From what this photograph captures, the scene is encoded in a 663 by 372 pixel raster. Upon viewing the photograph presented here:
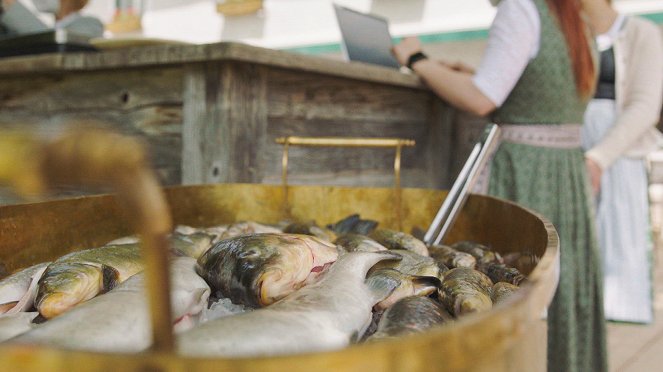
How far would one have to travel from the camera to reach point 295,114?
6.17 ft

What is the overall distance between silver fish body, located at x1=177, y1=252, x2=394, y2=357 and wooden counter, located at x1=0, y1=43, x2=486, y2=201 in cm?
111

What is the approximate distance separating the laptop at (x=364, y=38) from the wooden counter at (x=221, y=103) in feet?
0.56

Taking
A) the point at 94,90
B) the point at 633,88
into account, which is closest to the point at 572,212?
the point at 633,88

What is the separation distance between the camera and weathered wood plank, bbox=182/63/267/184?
5.24ft

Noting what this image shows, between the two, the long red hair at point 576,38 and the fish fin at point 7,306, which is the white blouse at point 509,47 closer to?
the long red hair at point 576,38

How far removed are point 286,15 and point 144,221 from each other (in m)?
7.92

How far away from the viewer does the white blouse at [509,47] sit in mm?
1916

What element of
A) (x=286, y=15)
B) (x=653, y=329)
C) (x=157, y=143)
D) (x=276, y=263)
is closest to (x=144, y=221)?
(x=276, y=263)

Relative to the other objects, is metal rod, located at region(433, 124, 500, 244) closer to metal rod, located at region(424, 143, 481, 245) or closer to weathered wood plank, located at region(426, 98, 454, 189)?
metal rod, located at region(424, 143, 481, 245)

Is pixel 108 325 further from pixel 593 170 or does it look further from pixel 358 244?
pixel 593 170

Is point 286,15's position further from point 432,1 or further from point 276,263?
point 276,263

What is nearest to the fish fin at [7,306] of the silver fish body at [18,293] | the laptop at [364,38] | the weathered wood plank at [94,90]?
the silver fish body at [18,293]

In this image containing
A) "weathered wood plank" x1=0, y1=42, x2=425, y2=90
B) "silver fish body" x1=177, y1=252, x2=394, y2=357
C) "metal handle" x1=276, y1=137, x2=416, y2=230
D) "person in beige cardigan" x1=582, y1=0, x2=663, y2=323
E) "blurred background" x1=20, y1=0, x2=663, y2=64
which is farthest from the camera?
"blurred background" x1=20, y1=0, x2=663, y2=64

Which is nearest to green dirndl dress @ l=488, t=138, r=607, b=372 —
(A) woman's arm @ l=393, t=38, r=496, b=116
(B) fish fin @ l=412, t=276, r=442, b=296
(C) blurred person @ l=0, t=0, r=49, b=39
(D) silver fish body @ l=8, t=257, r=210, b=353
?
(A) woman's arm @ l=393, t=38, r=496, b=116
